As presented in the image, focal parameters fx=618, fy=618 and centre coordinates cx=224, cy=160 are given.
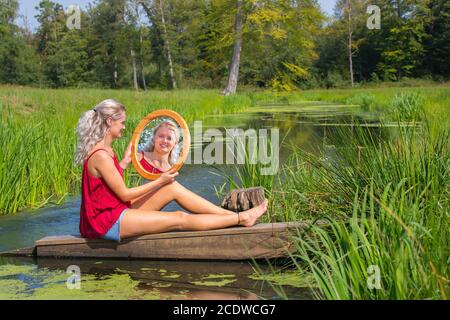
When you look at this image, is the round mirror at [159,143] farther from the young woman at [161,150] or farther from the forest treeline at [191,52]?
the forest treeline at [191,52]

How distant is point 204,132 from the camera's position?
11500mm

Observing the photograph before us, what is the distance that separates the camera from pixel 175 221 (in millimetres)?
4000

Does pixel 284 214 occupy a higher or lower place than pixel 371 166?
lower

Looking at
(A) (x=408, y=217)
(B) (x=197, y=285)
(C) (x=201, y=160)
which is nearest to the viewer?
(A) (x=408, y=217)

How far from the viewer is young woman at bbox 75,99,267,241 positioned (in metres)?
3.81

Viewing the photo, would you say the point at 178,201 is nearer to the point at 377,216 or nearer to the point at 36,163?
the point at 377,216

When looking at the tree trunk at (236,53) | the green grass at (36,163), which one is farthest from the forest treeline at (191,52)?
the green grass at (36,163)

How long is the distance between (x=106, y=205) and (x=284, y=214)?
131 cm

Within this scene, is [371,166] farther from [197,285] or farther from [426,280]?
[426,280]

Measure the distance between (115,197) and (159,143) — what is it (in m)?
0.45

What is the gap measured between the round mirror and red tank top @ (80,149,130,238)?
0.56 feet

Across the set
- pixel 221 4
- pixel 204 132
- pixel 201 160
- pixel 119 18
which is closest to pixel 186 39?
pixel 119 18

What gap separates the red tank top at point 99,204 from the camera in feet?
12.7
